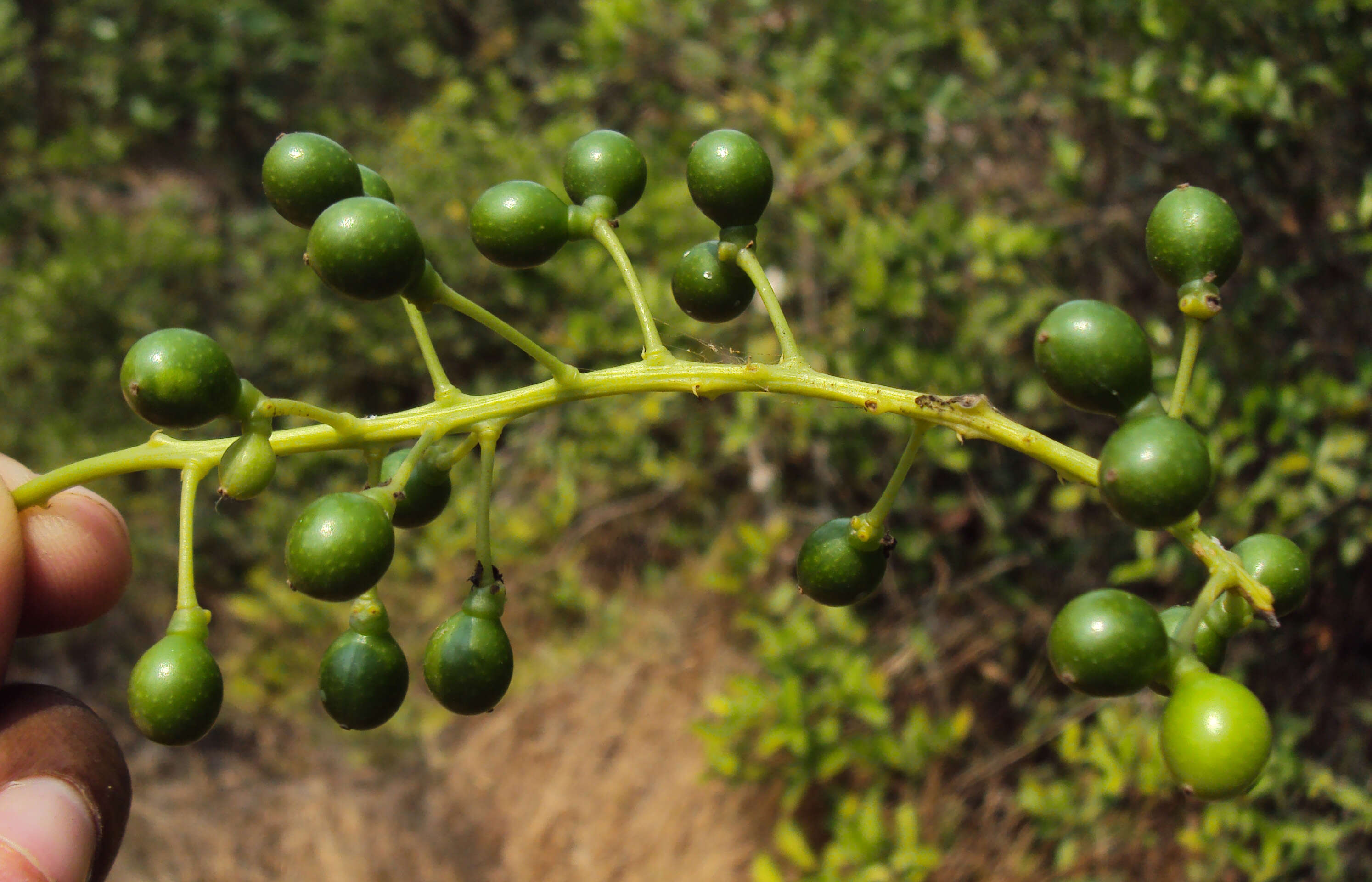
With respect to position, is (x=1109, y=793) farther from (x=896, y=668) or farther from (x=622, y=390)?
(x=622, y=390)

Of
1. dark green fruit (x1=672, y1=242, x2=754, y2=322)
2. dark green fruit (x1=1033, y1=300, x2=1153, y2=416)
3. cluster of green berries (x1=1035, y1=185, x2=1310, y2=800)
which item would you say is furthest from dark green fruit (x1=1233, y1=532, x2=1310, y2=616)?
dark green fruit (x1=672, y1=242, x2=754, y2=322)

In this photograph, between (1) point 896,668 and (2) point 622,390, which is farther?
(1) point 896,668

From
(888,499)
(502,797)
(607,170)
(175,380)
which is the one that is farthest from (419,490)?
(502,797)

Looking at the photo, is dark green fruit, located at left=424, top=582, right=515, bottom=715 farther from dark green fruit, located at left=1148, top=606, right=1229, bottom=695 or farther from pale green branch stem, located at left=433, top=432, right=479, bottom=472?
dark green fruit, located at left=1148, top=606, right=1229, bottom=695

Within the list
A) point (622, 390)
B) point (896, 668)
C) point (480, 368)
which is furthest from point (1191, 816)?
point (480, 368)

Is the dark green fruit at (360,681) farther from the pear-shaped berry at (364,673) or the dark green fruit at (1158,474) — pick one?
the dark green fruit at (1158,474)

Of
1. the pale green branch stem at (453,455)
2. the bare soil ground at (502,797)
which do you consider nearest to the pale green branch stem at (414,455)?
the pale green branch stem at (453,455)
